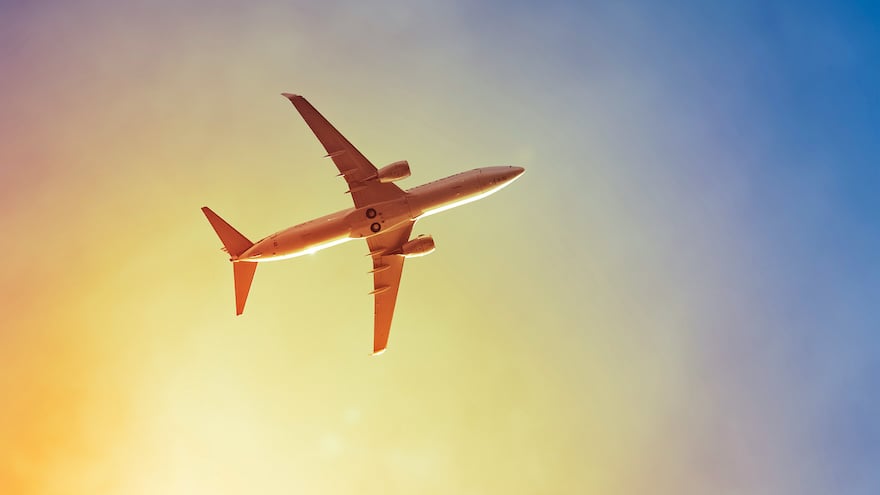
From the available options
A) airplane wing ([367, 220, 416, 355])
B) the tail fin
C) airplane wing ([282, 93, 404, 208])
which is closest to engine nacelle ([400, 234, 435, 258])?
airplane wing ([367, 220, 416, 355])

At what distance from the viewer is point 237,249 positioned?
Answer: 203 ft

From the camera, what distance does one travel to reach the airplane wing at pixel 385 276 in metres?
68.0

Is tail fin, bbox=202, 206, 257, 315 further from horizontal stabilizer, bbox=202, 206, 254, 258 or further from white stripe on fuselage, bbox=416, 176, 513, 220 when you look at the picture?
white stripe on fuselage, bbox=416, 176, 513, 220

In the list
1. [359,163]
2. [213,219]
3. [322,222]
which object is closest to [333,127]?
[359,163]

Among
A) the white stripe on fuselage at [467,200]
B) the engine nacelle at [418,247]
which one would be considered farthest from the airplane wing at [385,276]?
the white stripe on fuselage at [467,200]

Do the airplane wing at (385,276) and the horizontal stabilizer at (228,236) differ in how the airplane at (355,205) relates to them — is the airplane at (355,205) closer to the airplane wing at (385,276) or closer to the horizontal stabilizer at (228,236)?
the horizontal stabilizer at (228,236)

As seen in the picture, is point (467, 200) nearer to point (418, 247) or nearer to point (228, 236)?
point (418, 247)

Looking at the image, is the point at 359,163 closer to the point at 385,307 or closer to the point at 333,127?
the point at 333,127

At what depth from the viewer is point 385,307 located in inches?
2803

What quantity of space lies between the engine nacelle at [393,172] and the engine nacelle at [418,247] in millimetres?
7899

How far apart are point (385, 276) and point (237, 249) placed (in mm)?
14853

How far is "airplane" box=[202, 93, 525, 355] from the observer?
6084 centimetres

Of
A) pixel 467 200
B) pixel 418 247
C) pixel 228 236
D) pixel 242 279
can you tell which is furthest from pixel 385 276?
pixel 228 236

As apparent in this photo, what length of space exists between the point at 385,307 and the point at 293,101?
73.5 feet
